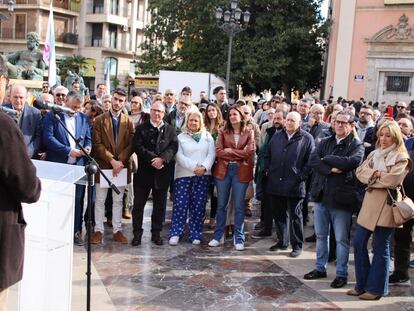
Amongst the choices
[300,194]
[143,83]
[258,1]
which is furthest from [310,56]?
[300,194]

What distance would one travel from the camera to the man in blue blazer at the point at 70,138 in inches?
243

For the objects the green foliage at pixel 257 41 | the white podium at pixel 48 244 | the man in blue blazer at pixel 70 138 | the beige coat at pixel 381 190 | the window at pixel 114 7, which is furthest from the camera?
the window at pixel 114 7

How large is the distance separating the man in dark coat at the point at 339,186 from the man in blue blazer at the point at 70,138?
2792 mm

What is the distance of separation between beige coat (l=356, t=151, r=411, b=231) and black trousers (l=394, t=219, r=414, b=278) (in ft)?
2.82

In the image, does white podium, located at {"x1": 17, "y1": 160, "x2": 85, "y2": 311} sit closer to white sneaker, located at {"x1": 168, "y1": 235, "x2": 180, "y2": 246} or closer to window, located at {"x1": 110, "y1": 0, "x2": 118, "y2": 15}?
white sneaker, located at {"x1": 168, "y1": 235, "x2": 180, "y2": 246}

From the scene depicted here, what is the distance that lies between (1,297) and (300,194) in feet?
14.0

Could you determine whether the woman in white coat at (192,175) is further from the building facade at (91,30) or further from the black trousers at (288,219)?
the building facade at (91,30)

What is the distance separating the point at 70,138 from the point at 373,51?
20.4 m

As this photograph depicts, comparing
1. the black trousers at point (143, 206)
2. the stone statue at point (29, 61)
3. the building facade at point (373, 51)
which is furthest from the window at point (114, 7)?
the black trousers at point (143, 206)

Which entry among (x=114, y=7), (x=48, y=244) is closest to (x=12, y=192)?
(x=48, y=244)

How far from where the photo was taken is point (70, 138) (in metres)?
6.32

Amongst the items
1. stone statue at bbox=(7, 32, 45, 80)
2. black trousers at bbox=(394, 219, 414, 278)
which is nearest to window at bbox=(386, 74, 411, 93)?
stone statue at bbox=(7, 32, 45, 80)

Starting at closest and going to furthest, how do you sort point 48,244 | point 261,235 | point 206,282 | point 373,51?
point 48,244 < point 206,282 < point 261,235 < point 373,51

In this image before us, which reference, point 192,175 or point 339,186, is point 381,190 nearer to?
point 339,186
